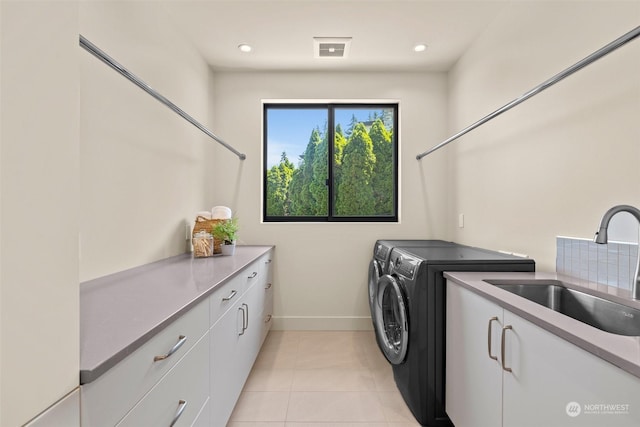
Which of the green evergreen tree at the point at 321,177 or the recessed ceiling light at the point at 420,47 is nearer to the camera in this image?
the recessed ceiling light at the point at 420,47

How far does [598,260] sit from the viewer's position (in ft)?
4.36

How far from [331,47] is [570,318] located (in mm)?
2397

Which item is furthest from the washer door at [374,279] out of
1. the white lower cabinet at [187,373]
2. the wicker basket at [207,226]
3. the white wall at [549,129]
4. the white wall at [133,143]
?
the white wall at [133,143]

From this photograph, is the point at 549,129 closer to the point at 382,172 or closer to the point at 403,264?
the point at 403,264

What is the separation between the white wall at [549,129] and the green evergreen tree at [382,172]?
771 mm

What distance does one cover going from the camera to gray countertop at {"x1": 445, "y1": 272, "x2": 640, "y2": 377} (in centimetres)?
69

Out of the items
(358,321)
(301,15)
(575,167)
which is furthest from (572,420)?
(301,15)

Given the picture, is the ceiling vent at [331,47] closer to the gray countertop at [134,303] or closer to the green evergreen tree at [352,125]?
the green evergreen tree at [352,125]

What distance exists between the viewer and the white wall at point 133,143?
1.39 metres

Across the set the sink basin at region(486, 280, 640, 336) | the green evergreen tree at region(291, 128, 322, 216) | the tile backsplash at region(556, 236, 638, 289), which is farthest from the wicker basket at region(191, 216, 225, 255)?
the tile backsplash at region(556, 236, 638, 289)

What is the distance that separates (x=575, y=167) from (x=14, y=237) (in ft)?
6.40

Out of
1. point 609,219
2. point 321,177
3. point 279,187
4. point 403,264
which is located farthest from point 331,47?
point 609,219

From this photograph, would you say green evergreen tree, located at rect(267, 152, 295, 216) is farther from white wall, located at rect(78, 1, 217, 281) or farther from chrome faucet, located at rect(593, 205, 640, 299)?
chrome faucet, located at rect(593, 205, 640, 299)

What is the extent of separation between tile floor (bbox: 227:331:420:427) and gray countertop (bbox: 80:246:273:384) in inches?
32.8
